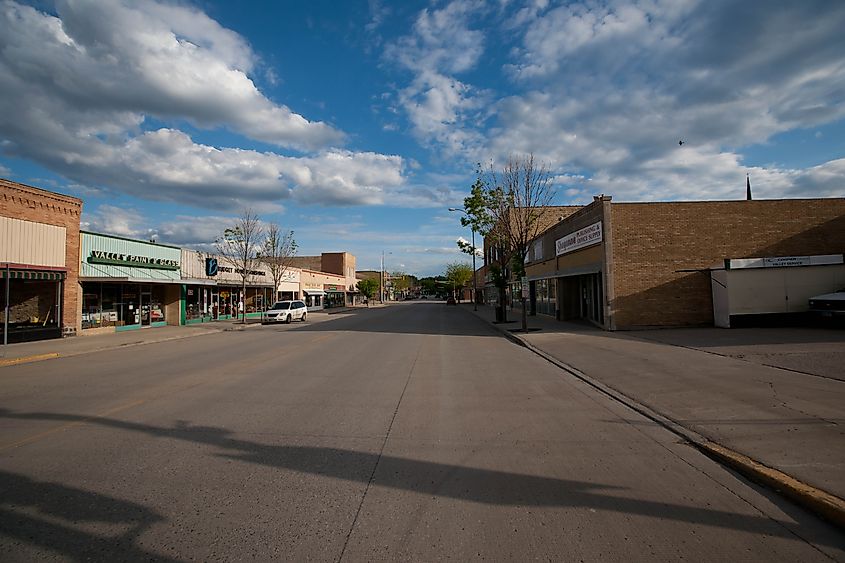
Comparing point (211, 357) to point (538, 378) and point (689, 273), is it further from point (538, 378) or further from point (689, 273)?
point (689, 273)

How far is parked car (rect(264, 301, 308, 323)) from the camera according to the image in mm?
34000

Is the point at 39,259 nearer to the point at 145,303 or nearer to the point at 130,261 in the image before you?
the point at 130,261

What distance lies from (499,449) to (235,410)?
4263mm

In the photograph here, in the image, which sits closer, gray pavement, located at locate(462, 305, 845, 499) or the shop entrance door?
gray pavement, located at locate(462, 305, 845, 499)

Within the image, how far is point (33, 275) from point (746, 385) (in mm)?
24218

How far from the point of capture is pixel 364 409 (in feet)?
25.2

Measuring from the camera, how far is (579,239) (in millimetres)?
23891

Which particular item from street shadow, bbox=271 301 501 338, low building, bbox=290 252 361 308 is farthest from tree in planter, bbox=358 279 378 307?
street shadow, bbox=271 301 501 338

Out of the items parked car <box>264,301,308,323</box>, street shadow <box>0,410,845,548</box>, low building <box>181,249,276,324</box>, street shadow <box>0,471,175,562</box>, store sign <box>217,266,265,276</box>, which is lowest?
street shadow <box>0,410,845,548</box>

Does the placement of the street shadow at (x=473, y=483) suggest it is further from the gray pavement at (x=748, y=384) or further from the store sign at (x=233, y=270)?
the store sign at (x=233, y=270)

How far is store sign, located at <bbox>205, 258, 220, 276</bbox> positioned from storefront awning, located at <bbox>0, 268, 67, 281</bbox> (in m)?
12.6

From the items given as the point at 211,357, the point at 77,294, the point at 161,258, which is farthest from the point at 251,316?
the point at 211,357

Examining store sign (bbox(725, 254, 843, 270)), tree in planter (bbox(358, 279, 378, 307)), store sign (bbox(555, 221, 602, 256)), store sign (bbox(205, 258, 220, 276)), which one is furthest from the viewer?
tree in planter (bbox(358, 279, 378, 307))

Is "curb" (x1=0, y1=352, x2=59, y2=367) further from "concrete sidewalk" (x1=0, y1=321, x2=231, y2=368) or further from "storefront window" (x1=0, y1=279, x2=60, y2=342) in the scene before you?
"storefront window" (x1=0, y1=279, x2=60, y2=342)
